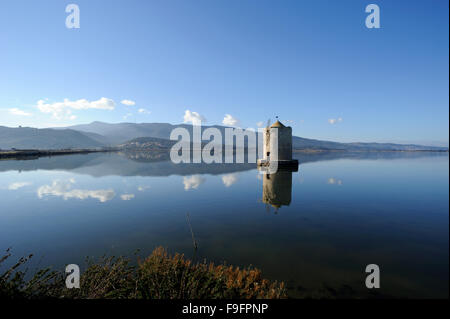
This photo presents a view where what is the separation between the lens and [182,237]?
877 cm

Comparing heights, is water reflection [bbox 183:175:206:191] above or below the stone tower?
below

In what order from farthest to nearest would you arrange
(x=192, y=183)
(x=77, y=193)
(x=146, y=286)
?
(x=192, y=183) < (x=77, y=193) < (x=146, y=286)

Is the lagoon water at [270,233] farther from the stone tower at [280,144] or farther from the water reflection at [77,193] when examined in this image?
the stone tower at [280,144]

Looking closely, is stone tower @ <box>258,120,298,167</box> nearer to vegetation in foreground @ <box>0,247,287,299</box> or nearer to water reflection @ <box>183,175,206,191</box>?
water reflection @ <box>183,175,206,191</box>

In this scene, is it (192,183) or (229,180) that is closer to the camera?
(192,183)

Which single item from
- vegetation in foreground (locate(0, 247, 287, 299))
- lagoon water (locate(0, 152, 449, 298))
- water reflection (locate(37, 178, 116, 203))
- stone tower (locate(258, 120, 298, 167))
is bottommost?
lagoon water (locate(0, 152, 449, 298))

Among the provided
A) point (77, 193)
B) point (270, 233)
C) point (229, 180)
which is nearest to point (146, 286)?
point (270, 233)

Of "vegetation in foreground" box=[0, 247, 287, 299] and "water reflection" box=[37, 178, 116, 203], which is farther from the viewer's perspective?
"water reflection" box=[37, 178, 116, 203]

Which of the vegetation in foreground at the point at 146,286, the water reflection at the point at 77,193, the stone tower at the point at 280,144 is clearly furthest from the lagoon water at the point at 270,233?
the stone tower at the point at 280,144

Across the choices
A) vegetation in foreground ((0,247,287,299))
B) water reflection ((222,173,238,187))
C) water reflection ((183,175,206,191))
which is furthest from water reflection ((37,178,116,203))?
water reflection ((222,173,238,187))

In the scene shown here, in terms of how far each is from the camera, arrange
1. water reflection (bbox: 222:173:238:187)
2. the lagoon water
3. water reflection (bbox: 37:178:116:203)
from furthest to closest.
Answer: water reflection (bbox: 222:173:238:187), water reflection (bbox: 37:178:116:203), the lagoon water

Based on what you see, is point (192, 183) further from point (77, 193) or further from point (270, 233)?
point (270, 233)

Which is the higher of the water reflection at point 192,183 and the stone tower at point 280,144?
the stone tower at point 280,144
